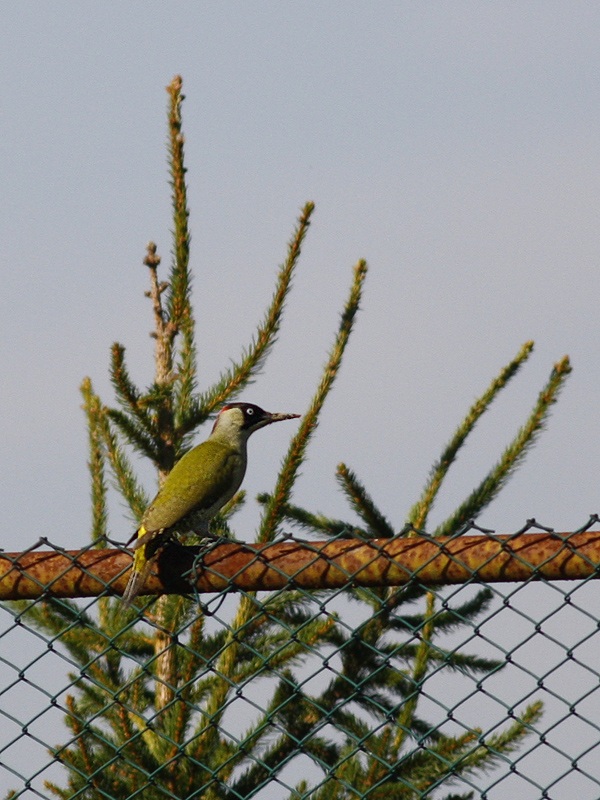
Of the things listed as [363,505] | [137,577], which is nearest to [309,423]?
[363,505]

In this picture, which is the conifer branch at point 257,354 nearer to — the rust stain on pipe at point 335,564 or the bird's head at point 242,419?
the bird's head at point 242,419

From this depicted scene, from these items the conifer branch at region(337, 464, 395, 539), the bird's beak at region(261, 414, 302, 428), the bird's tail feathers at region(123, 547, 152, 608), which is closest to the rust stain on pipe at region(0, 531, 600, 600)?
the bird's tail feathers at region(123, 547, 152, 608)

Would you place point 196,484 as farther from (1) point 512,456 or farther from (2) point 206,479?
(1) point 512,456

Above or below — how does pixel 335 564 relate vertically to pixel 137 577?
below

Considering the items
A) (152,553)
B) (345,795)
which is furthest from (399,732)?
(152,553)

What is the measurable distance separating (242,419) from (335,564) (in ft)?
10.9

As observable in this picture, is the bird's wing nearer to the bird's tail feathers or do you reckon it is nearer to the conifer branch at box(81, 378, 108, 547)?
the conifer branch at box(81, 378, 108, 547)

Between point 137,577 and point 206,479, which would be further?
point 206,479

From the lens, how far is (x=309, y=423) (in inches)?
237

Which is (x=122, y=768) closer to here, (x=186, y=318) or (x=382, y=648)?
(x=382, y=648)

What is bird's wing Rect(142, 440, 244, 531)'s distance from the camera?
5.05 meters

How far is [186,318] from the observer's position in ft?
21.4

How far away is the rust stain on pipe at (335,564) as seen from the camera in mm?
3449

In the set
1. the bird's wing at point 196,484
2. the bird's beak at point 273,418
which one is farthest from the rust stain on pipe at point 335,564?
the bird's beak at point 273,418
